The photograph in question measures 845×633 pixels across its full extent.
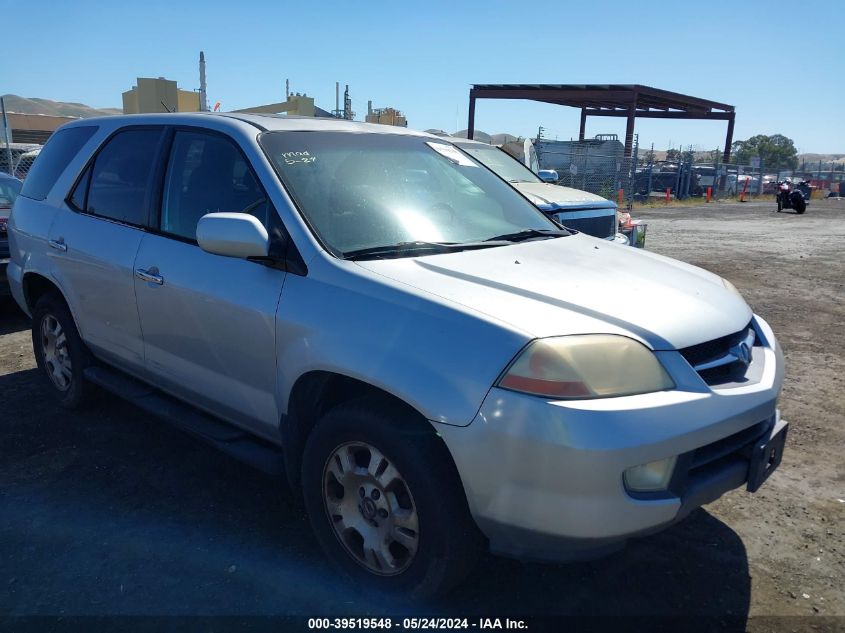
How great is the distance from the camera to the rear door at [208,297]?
10.0ft

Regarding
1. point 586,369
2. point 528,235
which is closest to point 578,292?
point 586,369

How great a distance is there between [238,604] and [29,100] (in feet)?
Result: 533

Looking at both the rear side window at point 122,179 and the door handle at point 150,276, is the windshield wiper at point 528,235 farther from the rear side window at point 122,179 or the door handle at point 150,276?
the rear side window at point 122,179

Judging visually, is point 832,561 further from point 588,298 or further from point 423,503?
point 423,503

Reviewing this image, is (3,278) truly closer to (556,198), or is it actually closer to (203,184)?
(203,184)

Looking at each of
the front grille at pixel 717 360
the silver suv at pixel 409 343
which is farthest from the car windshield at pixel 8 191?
the front grille at pixel 717 360

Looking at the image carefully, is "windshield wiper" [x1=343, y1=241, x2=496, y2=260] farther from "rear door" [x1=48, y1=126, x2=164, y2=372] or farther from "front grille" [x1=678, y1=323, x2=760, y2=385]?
"rear door" [x1=48, y1=126, x2=164, y2=372]

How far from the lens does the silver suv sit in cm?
229

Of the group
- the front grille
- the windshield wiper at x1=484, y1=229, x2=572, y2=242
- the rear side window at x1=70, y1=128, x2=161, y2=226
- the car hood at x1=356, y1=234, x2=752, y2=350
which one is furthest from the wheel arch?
the rear side window at x1=70, y1=128, x2=161, y2=226

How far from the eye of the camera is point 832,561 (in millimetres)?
3104

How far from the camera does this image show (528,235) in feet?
11.9

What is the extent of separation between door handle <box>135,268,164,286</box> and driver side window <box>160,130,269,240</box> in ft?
0.74

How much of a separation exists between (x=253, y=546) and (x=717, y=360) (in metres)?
2.13

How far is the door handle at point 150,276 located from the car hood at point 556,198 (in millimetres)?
4387
